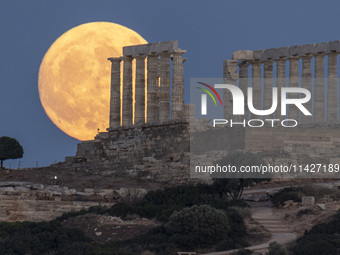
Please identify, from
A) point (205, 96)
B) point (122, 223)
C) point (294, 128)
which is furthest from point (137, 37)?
point (122, 223)

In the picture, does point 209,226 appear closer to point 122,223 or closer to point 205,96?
point 122,223

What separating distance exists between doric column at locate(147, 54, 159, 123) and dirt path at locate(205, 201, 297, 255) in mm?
19273

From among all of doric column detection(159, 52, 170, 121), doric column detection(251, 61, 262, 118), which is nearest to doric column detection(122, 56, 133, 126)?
doric column detection(159, 52, 170, 121)

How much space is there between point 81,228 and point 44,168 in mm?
24354

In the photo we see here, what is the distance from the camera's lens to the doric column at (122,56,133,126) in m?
80.6

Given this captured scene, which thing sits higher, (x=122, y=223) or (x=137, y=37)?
(x=137, y=37)

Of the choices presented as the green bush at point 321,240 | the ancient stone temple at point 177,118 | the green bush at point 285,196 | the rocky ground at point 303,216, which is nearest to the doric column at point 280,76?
the ancient stone temple at point 177,118

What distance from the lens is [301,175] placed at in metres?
70.0

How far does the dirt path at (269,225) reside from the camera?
49500mm

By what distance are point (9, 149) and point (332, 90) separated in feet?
87.2

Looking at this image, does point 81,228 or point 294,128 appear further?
point 294,128

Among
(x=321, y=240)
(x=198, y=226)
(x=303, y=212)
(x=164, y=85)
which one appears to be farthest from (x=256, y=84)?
(x=321, y=240)

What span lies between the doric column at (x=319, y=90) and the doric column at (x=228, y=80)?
6.42m

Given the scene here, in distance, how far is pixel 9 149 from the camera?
290 feet
